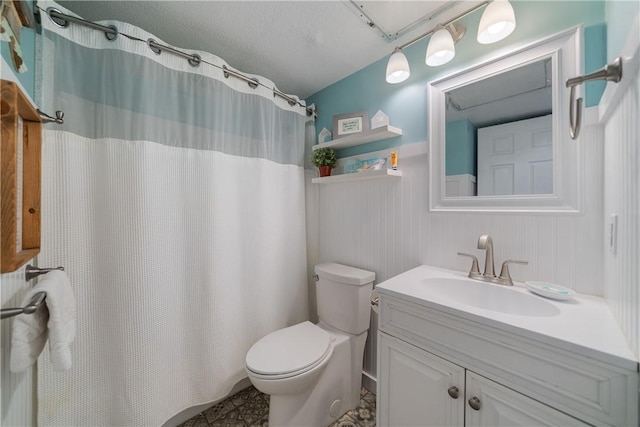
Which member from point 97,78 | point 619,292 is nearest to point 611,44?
point 619,292

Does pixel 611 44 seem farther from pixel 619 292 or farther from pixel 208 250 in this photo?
pixel 208 250

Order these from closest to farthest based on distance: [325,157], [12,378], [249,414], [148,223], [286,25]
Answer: [12,378] < [148,223] < [286,25] < [249,414] < [325,157]

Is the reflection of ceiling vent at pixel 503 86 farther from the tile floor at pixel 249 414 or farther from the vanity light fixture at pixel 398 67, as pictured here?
the tile floor at pixel 249 414

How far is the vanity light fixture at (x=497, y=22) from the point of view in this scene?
92cm

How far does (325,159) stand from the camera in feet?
5.53

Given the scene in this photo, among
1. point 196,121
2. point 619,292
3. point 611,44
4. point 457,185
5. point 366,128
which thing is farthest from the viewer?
point 366,128

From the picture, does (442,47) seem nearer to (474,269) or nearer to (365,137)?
(365,137)

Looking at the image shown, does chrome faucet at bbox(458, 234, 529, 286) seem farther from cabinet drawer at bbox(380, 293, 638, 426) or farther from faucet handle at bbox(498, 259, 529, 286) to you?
cabinet drawer at bbox(380, 293, 638, 426)

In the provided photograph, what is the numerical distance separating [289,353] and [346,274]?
526 millimetres

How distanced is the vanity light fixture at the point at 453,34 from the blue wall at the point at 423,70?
0.24 feet

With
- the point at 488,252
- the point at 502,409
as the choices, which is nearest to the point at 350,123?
the point at 488,252

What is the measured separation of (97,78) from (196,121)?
41 cm

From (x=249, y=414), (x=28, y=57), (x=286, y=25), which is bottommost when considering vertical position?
(x=249, y=414)

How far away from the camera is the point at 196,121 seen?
129 centimetres
